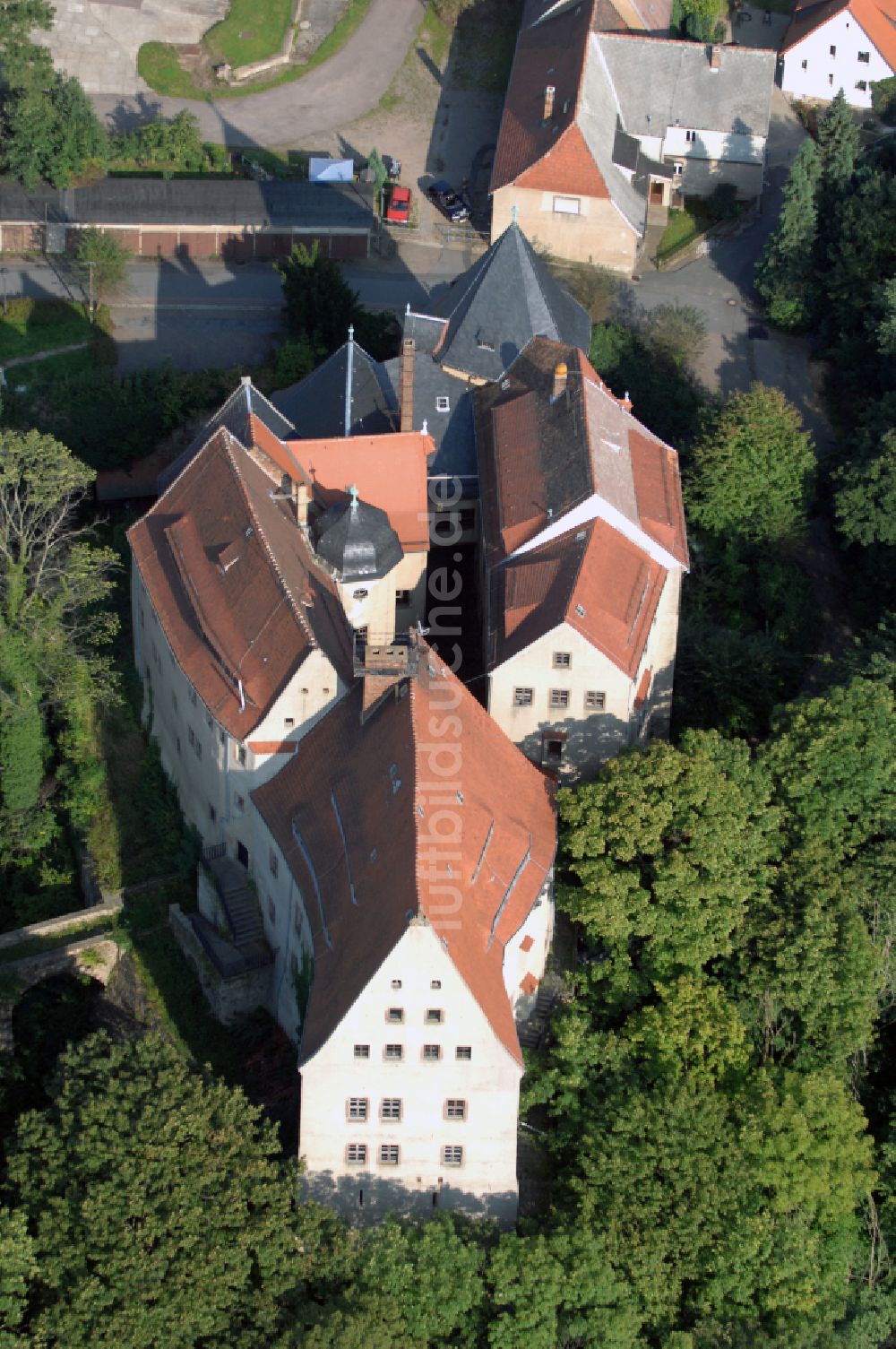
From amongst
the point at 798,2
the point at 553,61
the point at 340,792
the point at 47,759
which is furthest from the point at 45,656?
the point at 798,2

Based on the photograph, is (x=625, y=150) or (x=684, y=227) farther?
(x=684, y=227)

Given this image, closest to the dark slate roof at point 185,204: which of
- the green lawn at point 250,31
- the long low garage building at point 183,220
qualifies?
the long low garage building at point 183,220

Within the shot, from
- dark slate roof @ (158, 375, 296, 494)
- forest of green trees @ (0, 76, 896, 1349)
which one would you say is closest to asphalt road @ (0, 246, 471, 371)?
forest of green trees @ (0, 76, 896, 1349)

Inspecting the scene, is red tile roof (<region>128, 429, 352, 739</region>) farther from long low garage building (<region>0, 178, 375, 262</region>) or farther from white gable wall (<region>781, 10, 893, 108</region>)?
white gable wall (<region>781, 10, 893, 108</region>)

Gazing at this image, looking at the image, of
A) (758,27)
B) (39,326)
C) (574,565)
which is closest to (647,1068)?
(574,565)

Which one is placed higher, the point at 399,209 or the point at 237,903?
the point at 399,209

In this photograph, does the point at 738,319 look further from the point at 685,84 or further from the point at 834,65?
the point at 834,65

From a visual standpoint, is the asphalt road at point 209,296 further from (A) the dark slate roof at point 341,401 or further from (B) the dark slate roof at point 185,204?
(A) the dark slate roof at point 341,401
